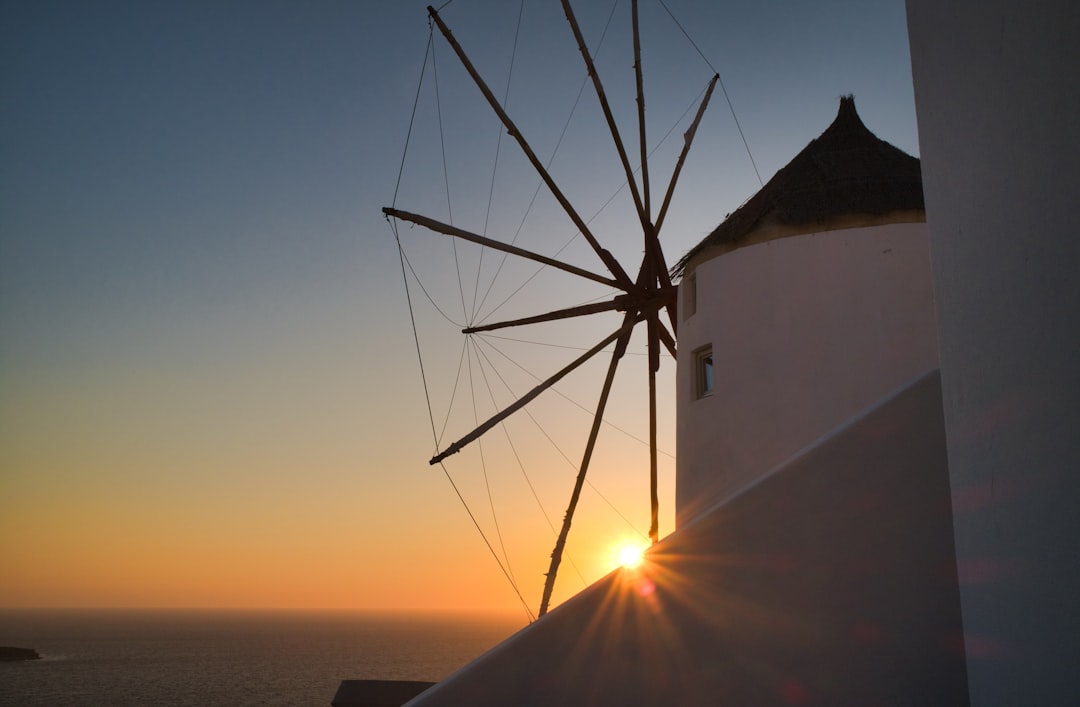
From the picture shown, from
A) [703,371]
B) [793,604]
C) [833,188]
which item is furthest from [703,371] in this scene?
[793,604]

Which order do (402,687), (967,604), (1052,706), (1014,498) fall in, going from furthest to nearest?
(402,687)
(967,604)
(1014,498)
(1052,706)

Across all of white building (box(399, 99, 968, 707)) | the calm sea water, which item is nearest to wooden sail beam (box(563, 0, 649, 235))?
white building (box(399, 99, 968, 707))

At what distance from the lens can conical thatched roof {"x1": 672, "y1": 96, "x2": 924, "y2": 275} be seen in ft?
29.6

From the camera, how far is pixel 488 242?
10914 millimetres

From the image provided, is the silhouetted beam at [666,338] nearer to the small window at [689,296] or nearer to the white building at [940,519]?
the small window at [689,296]

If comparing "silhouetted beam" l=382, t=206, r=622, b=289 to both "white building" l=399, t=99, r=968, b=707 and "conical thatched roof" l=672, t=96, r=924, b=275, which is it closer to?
"conical thatched roof" l=672, t=96, r=924, b=275

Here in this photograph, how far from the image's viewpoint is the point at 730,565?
3080 mm

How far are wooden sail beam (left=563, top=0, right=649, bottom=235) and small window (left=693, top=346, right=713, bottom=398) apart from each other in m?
2.37

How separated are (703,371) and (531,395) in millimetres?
2421

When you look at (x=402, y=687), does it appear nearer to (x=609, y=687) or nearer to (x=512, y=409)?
(x=512, y=409)

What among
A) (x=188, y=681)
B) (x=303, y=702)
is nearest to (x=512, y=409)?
(x=303, y=702)

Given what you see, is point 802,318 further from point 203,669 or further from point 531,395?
point 203,669

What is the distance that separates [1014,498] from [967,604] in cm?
37

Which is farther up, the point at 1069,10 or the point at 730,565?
the point at 1069,10
